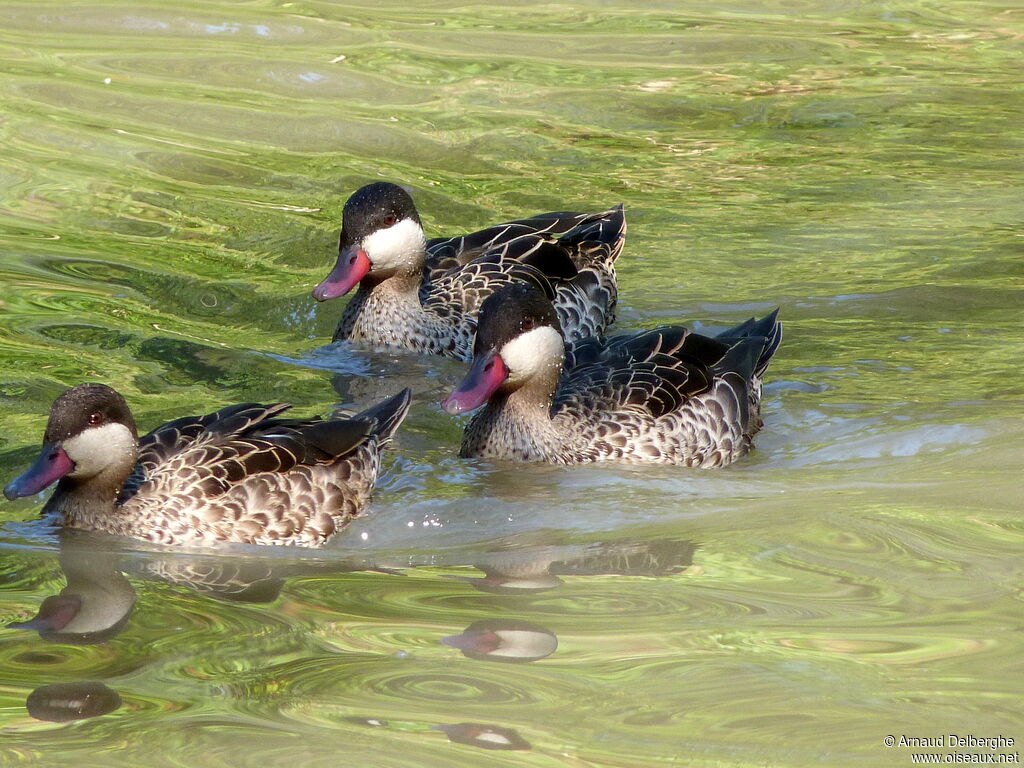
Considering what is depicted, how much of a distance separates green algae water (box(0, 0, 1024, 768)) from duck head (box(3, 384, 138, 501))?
0.37 metres

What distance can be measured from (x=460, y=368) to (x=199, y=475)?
348 cm

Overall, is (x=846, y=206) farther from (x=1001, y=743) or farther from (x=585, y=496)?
(x=1001, y=743)

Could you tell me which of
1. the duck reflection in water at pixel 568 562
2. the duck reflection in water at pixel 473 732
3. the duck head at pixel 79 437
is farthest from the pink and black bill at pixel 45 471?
the duck reflection in water at pixel 473 732

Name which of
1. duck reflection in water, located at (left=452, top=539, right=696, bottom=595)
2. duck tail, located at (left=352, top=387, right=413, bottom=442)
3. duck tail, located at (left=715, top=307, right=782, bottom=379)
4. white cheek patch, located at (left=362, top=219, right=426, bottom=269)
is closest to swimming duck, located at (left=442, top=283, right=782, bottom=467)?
duck tail, located at (left=715, top=307, right=782, bottom=379)

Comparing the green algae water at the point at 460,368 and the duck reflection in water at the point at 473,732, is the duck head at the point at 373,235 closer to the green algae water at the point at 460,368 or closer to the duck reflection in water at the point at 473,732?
the green algae water at the point at 460,368

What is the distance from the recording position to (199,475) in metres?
7.58

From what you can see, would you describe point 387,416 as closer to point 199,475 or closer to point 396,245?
point 199,475

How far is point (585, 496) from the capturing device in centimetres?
814

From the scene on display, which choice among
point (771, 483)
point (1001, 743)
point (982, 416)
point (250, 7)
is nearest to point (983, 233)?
point (982, 416)

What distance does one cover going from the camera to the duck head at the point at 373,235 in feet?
34.9

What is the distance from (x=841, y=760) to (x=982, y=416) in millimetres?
4293

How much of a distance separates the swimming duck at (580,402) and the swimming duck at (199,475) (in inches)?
35.7

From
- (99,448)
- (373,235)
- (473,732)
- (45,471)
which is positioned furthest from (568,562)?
(373,235)

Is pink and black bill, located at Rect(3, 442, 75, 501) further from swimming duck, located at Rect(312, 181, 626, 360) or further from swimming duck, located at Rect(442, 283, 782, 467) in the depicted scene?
swimming duck, located at Rect(312, 181, 626, 360)
